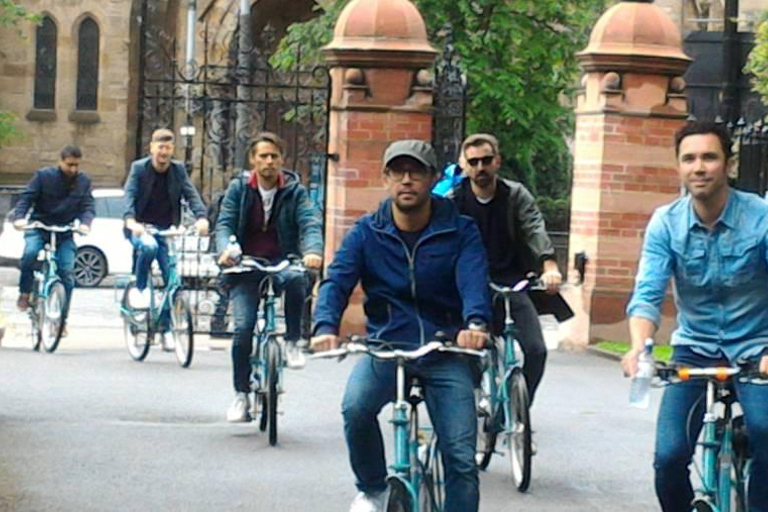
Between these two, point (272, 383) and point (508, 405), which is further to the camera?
point (272, 383)

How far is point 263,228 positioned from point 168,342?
17.8 ft

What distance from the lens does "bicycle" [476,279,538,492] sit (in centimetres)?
1048

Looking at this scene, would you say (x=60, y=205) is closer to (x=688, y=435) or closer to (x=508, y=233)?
(x=508, y=233)

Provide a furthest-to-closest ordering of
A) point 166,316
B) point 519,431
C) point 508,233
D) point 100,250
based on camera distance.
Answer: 1. point 100,250
2. point 166,316
3. point 508,233
4. point 519,431

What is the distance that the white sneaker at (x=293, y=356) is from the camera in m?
12.3

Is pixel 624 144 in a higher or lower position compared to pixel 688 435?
higher

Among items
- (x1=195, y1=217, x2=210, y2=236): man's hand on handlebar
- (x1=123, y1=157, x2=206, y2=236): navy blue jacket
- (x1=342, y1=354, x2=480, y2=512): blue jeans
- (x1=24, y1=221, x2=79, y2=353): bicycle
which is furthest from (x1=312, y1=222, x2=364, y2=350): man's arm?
(x1=24, y1=221, x2=79, y2=353): bicycle

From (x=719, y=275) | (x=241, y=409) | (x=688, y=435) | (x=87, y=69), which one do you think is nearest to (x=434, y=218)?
(x=719, y=275)

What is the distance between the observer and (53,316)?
17641 millimetres

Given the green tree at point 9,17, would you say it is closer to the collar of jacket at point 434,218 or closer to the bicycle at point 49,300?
the bicycle at point 49,300

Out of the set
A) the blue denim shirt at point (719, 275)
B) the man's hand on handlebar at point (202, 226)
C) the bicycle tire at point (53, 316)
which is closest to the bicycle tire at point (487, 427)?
the blue denim shirt at point (719, 275)

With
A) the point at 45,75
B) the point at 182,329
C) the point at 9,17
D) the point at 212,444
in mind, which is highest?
→ the point at 9,17

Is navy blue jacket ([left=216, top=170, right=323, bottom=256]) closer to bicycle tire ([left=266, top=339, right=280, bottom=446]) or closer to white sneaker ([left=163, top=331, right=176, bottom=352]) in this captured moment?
bicycle tire ([left=266, top=339, right=280, bottom=446])

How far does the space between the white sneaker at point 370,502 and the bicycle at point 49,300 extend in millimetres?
10058
